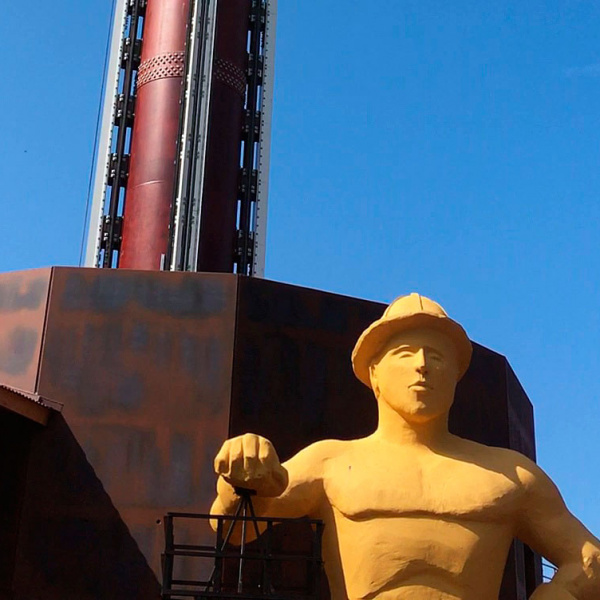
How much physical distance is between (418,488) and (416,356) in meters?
0.66

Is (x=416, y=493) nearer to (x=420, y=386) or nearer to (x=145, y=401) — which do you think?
(x=420, y=386)

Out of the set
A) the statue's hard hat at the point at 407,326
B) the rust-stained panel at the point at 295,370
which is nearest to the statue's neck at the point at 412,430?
the statue's hard hat at the point at 407,326

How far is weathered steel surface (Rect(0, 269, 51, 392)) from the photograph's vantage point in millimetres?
9148

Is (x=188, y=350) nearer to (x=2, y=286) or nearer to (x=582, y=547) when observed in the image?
(x=2, y=286)

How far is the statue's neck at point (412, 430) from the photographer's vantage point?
5027 mm

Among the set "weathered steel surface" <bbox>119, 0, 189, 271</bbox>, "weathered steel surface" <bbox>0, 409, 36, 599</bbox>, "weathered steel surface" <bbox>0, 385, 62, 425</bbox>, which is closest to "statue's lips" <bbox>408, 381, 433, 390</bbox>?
"weathered steel surface" <bbox>0, 385, 62, 425</bbox>

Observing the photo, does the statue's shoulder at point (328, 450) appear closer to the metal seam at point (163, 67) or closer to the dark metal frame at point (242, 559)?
the dark metal frame at point (242, 559)

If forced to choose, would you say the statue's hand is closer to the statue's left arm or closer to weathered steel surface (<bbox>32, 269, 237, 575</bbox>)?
the statue's left arm

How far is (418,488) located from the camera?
4742mm

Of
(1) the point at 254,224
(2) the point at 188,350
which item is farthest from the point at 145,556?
(1) the point at 254,224

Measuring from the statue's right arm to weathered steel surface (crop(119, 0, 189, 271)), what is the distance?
410 inches

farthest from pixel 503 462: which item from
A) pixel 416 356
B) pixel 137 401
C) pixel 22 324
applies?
pixel 22 324

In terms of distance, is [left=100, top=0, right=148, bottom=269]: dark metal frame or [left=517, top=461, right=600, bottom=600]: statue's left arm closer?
[left=517, top=461, right=600, bottom=600]: statue's left arm

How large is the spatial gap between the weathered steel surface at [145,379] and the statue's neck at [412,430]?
12.9ft
